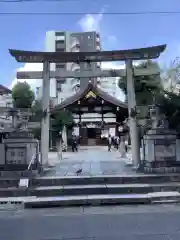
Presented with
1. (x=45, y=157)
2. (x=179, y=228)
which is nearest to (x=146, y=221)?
(x=179, y=228)

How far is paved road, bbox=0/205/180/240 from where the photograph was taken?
719cm

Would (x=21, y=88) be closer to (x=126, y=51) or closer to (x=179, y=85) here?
(x=179, y=85)

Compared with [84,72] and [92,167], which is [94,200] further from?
[84,72]

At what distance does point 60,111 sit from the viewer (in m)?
39.5

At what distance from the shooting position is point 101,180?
1380 centimetres

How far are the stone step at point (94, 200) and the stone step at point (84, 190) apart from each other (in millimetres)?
828

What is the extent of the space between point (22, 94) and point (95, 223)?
1851 inches

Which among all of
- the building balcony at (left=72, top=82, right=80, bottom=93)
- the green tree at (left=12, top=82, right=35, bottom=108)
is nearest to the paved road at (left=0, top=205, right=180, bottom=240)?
the green tree at (left=12, top=82, right=35, bottom=108)

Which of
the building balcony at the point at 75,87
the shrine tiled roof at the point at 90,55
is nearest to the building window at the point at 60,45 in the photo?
the building balcony at the point at 75,87

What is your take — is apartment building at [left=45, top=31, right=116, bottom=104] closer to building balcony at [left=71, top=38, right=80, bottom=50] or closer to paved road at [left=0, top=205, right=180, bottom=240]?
building balcony at [left=71, top=38, right=80, bottom=50]

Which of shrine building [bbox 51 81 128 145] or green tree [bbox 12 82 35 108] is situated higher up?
green tree [bbox 12 82 35 108]

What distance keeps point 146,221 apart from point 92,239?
215cm

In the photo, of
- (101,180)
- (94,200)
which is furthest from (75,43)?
(94,200)

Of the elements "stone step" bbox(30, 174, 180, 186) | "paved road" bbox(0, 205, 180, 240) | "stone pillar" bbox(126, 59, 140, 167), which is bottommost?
"paved road" bbox(0, 205, 180, 240)
